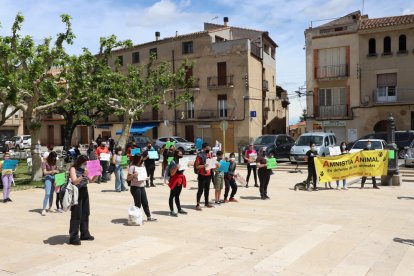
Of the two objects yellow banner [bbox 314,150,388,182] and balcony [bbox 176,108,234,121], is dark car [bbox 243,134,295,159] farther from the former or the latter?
balcony [bbox 176,108,234,121]

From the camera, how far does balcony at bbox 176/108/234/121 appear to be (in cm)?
4100

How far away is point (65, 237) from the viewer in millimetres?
8492

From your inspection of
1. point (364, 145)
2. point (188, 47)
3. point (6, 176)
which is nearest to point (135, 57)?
point (188, 47)

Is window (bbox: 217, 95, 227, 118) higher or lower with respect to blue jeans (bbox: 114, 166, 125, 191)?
higher

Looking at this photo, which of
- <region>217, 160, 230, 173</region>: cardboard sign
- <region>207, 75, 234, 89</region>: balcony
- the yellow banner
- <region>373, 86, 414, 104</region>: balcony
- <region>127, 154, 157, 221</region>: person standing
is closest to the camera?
<region>127, 154, 157, 221</region>: person standing

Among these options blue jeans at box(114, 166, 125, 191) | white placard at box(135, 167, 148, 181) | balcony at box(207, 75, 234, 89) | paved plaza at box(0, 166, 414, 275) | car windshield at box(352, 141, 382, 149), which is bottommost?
paved plaza at box(0, 166, 414, 275)

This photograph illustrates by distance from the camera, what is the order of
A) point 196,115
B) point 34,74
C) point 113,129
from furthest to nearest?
1. point 113,129
2. point 196,115
3. point 34,74

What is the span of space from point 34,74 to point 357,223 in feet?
40.3

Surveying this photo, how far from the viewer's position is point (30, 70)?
1598 cm

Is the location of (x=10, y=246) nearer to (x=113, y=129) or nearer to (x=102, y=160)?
(x=102, y=160)

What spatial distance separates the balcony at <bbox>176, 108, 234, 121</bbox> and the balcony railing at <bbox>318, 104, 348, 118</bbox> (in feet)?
28.0

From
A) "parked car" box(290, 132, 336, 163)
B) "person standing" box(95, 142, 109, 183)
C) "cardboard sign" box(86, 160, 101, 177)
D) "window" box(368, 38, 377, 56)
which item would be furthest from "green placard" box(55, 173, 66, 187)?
"window" box(368, 38, 377, 56)

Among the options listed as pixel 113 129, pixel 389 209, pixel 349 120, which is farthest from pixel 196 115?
pixel 389 209

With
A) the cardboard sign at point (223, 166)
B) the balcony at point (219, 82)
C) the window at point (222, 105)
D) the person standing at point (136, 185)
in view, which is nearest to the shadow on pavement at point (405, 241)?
the cardboard sign at point (223, 166)
